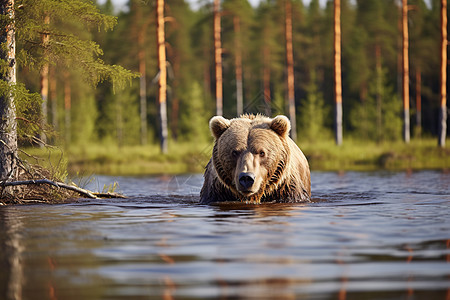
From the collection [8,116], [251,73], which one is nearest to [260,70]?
[251,73]

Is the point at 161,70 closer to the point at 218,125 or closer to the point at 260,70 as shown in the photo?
the point at 218,125

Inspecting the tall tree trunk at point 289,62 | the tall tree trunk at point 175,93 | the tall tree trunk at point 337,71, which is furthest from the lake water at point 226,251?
the tall tree trunk at point 175,93

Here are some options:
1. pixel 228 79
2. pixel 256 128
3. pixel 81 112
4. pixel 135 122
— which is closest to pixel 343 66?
pixel 228 79

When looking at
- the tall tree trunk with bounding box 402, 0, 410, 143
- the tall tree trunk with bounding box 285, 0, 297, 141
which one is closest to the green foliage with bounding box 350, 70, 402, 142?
the tall tree trunk with bounding box 285, 0, 297, 141

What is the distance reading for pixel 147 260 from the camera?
5.94 meters

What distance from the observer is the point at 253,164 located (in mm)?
10406

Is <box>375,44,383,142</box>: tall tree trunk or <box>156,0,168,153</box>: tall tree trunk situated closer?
<box>156,0,168,153</box>: tall tree trunk

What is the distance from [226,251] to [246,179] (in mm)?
3672

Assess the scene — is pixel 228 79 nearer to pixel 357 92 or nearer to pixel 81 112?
pixel 357 92

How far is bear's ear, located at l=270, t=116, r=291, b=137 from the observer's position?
→ 11133 mm

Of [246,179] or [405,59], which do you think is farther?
[405,59]

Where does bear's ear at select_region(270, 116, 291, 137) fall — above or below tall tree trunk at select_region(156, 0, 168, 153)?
below

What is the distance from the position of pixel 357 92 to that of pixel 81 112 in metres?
28.2

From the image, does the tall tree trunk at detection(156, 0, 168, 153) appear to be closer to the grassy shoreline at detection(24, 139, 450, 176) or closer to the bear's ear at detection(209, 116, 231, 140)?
the grassy shoreline at detection(24, 139, 450, 176)
